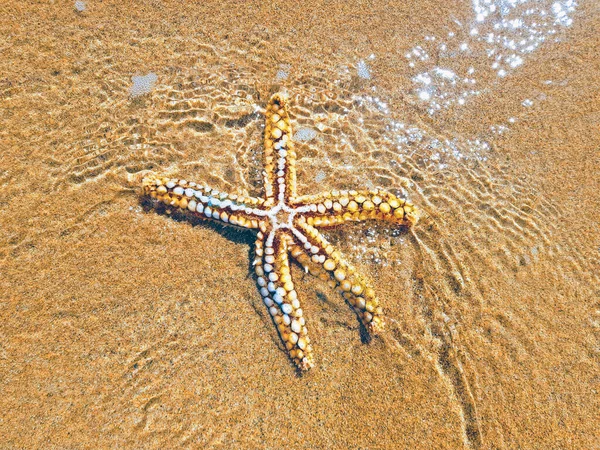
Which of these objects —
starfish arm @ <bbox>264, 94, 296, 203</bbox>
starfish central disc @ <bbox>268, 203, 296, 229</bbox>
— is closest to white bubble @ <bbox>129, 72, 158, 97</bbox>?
starfish arm @ <bbox>264, 94, 296, 203</bbox>

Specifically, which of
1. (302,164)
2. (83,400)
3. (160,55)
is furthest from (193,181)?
(83,400)

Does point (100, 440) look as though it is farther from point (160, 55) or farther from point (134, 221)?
point (160, 55)

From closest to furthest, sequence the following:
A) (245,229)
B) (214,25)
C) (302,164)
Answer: (245,229) → (302,164) → (214,25)

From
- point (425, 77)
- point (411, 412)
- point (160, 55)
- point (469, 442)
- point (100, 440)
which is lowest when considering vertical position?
point (469, 442)

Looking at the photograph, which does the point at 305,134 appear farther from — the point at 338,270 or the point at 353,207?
the point at 338,270

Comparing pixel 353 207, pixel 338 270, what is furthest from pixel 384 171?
pixel 338 270

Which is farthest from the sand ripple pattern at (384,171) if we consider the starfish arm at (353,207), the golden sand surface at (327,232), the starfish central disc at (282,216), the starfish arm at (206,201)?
the starfish central disc at (282,216)

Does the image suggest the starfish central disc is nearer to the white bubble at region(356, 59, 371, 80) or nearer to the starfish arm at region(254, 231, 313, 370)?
the starfish arm at region(254, 231, 313, 370)

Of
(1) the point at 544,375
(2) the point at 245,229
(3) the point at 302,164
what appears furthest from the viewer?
(3) the point at 302,164
